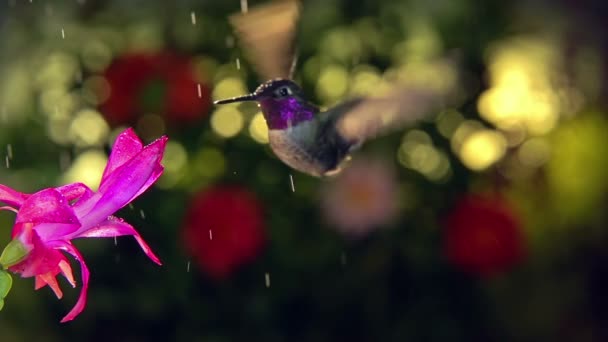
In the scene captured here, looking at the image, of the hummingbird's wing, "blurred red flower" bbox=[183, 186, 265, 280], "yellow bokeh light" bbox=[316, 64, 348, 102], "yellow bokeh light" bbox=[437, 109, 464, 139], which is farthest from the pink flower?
"yellow bokeh light" bbox=[437, 109, 464, 139]

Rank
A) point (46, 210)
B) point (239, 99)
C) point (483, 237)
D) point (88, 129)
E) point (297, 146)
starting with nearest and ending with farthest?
point (46, 210) < point (239, 99) < point (297, 146) < point (483, 237) < point (88, 129)

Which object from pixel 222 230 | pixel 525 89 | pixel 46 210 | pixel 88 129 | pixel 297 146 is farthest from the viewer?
pixel 525 89

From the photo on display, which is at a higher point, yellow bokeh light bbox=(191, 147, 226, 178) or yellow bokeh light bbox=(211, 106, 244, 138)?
yellow bokeh light bbox=(211, 106, 244, 138)

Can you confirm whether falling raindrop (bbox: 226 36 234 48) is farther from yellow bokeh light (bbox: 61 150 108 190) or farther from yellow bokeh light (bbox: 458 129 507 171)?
yellow bokeh light (bbox: 458 129 507 171)

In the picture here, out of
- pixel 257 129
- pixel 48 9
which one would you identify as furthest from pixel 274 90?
pixel 48 9

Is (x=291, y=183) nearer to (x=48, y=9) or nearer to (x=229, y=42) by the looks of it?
(x=229, y=42)
